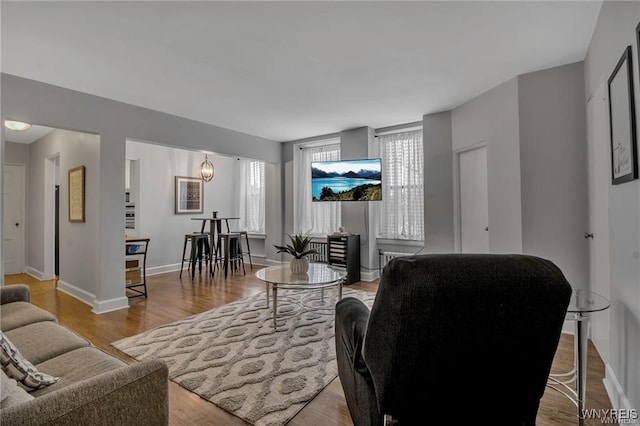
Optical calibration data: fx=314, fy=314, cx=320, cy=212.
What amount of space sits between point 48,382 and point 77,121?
315 cm

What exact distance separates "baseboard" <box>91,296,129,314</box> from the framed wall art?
3.64 feet

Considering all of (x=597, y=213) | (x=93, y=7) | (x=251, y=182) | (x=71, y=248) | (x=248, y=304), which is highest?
(x=93, y=7)

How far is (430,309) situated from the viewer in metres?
0.98

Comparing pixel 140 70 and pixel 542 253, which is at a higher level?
pixel 140 70

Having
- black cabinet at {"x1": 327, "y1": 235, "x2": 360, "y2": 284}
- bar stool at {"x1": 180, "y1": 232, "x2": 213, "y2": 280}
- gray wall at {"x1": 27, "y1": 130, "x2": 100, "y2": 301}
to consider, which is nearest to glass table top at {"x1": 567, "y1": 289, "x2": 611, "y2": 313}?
black cabinet at {"x1": 327, "y1": 235, "x2": 360, "y2": 284}

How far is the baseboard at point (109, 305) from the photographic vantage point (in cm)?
358

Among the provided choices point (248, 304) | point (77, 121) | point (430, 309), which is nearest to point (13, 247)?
point (77, 121)

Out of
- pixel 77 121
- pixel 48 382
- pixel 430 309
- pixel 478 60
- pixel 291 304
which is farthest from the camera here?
pixel 291 304

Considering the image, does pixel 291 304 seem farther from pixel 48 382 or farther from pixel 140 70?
pixel 140 70

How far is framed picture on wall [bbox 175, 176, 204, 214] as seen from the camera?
6.25 meters

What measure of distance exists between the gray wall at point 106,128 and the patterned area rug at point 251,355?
1175 millimetres

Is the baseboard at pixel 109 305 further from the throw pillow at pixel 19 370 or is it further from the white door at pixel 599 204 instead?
the white door at pixel 599 204

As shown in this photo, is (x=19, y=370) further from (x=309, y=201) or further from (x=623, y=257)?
(x=309, y=201)

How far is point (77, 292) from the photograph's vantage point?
4.13 meters
